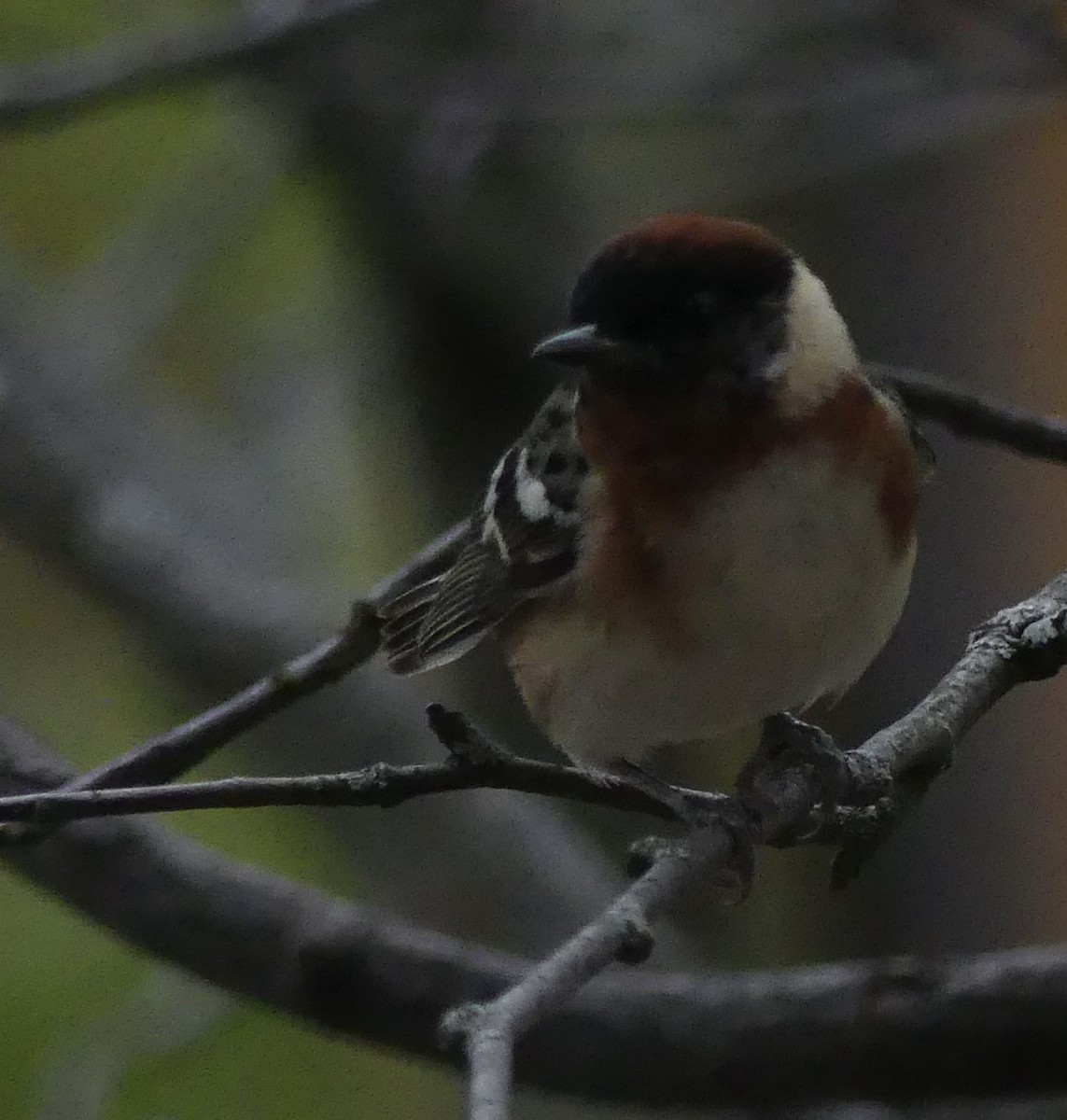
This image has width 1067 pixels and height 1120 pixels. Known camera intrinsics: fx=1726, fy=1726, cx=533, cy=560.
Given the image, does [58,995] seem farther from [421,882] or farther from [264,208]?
[264,208]

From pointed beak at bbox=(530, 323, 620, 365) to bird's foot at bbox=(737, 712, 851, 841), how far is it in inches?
23.2

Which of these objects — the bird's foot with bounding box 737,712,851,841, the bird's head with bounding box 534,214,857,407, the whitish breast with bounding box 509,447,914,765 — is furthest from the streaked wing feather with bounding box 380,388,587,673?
the bird's foot with bounding box 737,712,851,841

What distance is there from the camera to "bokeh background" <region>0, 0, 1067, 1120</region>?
11.8 feet

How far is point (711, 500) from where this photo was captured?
2262mm

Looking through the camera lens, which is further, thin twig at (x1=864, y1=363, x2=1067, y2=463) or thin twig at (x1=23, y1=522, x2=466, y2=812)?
thin twig at (x1=864, y1=363, x2=1067, y2=463)

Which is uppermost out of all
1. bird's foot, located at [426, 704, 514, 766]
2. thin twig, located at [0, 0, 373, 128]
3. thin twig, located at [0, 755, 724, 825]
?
thin twig, located at [0, 0, 373, 128]

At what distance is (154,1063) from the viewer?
130 inches

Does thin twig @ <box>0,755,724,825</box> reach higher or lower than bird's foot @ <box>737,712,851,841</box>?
lower

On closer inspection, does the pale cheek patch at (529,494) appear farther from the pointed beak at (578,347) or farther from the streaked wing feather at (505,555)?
the pointed beak at (578,347)

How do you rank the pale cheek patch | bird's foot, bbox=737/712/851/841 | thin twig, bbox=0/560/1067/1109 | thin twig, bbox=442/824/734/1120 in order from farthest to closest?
1. the pale cheek patch
2. thin twig, bbox=0/560/1067/1109
3. bird's foot, bbox=737/712/851/841
4. thin twig, bbox=442/824/734/1120

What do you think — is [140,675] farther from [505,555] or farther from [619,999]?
[619,999]

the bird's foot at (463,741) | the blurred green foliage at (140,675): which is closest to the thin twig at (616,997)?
the blurred green foliage at (140,675)

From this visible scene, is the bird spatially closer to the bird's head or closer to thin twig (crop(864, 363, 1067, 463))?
the bird's head

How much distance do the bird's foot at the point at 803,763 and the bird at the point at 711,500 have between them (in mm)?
57
